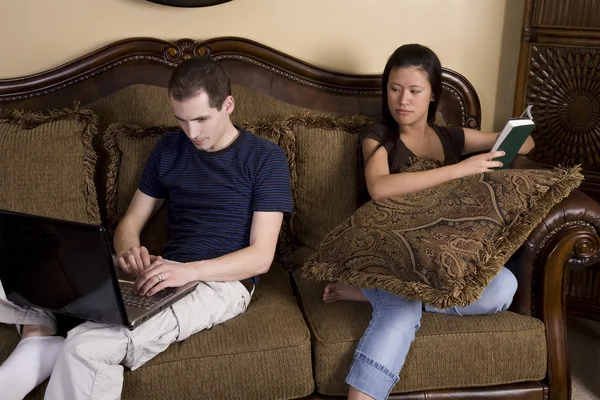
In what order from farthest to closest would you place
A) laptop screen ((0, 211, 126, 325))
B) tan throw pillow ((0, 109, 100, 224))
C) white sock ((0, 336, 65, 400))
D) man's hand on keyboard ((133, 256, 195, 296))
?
tan throw pillow ((0, 109, 100, 224)), man's hand on keyboard ((133, 256, 195, 296)), white sock ((0, 336, 65, 400)), laptop screen ((0, 211, 126, 325))

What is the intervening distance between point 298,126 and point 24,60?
41.2 inches

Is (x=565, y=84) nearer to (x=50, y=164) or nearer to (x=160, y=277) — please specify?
(x=160, y=277)

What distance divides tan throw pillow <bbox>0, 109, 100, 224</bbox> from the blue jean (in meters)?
0.96

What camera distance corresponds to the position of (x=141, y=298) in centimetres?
165

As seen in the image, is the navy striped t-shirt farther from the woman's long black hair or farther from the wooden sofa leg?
the wooden sofa leg

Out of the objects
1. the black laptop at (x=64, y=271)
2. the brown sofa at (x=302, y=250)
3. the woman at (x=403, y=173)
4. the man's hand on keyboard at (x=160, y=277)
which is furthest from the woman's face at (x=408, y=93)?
the black laptop at (x=64, y=271)

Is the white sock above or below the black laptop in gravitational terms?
below

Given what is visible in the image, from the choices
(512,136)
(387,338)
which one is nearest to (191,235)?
(387,338)

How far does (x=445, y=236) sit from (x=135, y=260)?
31.6 inches

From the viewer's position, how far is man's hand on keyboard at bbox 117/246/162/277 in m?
1.74

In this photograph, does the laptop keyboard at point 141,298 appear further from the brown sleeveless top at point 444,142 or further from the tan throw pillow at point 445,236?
the brown sleeveless top at point 444,142

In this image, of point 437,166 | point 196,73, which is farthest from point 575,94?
point 196,73

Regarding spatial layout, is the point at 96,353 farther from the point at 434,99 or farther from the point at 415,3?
the point at 415,3

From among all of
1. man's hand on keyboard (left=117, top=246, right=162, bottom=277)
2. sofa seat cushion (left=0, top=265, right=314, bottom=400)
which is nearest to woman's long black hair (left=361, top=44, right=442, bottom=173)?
sofa seat cushion (left=0, top=265, right=314, bottom=400)
